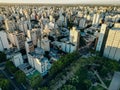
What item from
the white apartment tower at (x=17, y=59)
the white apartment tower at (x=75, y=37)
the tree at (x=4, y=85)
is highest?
the white apartment tower at (x=75, y=37)

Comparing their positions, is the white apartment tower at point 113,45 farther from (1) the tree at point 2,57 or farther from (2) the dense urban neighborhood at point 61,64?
(1) the tree at point 2,57

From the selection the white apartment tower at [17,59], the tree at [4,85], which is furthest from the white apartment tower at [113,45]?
the tree at [4,85]

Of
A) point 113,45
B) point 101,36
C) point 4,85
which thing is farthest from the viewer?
point 101,36

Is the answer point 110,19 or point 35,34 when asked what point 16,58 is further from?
point 110,19

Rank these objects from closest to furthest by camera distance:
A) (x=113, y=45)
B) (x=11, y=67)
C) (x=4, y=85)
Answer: (x=4, y=85), (x=11, y=67), (x=113, y=45)

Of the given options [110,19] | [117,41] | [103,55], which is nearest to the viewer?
[117,41]

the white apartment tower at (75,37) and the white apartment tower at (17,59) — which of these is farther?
the white apartment tower at (75,37)

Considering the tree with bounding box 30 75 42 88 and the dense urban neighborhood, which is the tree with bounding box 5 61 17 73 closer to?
the dense urban neighborhood

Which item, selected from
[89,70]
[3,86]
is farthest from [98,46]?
[3,86]

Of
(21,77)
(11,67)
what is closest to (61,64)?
(21,77)

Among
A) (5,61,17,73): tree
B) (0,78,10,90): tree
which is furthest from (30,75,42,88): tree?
(5,61,17,73): tree

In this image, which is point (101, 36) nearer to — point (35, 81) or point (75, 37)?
point (75, 37)
